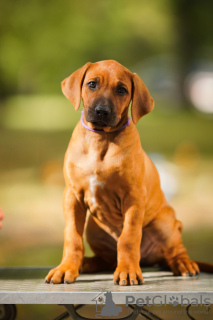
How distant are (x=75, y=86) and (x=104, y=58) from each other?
182 inches

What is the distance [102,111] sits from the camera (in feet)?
5.86

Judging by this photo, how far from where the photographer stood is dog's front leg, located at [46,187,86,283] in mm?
1848

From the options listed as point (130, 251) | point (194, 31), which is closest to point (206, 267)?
point (130, 251)

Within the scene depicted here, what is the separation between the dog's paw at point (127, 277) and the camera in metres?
1.80

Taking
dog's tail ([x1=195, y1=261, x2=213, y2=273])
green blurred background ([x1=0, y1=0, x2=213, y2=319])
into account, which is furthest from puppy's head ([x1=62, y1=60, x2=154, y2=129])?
green blurred background ([x1=0, y1=0, x2=213, y2=319])

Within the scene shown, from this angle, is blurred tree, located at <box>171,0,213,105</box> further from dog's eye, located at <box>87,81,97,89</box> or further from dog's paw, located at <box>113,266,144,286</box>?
dog's paw, located at <box>113,266,144,286</box>

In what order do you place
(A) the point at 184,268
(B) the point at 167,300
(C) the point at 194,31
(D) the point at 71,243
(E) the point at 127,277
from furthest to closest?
(C) the point at 194,31 < (A) the point at 184,268 < (D) the point at 71,243 < (E) the point at 127,277 < (B) the point at 167,300

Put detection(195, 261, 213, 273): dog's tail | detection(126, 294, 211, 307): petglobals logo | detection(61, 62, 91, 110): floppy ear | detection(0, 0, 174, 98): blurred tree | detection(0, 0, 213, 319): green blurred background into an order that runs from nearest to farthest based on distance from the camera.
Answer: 1. detection(126, 294, 211, 307): petglobals logo
2. detection(61, 62, 91, 110): floppy ear
3. detection(195, 261, 213, 273): dog's tail
4. detection(0, 0, 213, 319): green blurred background
5. detection(0, 0, 174, 98): blurred tree

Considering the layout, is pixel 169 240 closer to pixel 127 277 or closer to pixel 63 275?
pixel 127 277

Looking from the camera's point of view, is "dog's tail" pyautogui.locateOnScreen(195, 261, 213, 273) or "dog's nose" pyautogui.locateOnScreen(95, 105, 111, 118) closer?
"dog's nose" pyautogui.locateOnScreen(95, 105, 111, 118)

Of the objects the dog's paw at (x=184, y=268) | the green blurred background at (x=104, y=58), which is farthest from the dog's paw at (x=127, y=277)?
the green blurred background at (x=104, y=58)

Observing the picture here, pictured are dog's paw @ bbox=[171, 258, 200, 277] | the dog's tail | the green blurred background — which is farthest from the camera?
the green blurred background

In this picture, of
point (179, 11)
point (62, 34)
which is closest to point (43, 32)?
point (62, 34)

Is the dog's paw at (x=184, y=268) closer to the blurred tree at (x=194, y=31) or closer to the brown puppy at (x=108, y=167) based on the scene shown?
the brown puppy at (x=108, y=167)
